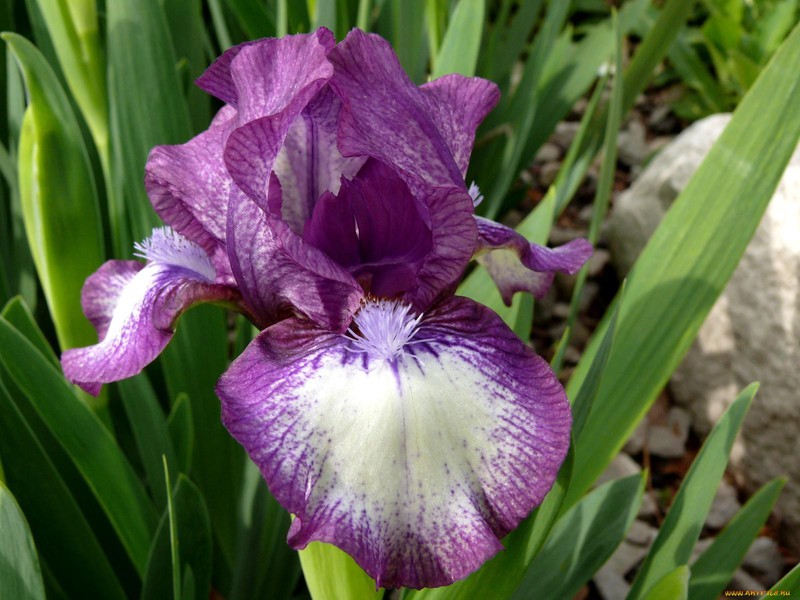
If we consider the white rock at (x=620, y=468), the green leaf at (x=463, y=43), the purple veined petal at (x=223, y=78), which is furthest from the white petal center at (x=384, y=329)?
the white rock at (x=620, y=468)

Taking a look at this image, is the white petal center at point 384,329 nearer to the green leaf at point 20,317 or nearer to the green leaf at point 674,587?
the green leaf at point 674,587

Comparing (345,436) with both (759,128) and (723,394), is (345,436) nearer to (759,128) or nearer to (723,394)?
(759,128)

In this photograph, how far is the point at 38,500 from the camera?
2.99 feet

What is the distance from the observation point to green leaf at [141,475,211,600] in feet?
2.88

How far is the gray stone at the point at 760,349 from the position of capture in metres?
1.50

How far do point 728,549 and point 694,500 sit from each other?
0.51ft

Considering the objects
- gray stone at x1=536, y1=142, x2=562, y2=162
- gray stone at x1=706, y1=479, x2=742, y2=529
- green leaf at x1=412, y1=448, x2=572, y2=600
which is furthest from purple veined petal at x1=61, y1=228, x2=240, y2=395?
gray stone at x1=536, y1=142, x2=562, y2=162

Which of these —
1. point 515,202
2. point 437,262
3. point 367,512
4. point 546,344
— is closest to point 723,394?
point 546,344

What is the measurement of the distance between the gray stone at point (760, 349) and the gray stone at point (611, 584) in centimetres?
A: 35

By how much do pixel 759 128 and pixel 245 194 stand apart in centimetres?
59

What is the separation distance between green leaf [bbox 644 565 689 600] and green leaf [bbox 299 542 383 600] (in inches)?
9.9

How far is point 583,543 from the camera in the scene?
3.12ft

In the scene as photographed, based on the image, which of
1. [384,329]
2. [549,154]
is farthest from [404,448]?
[549,154]

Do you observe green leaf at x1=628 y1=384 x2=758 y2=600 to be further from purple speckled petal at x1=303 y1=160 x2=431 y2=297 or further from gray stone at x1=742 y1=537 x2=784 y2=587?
gray stone at x1=742 y1=537 x2=784 y2=587
